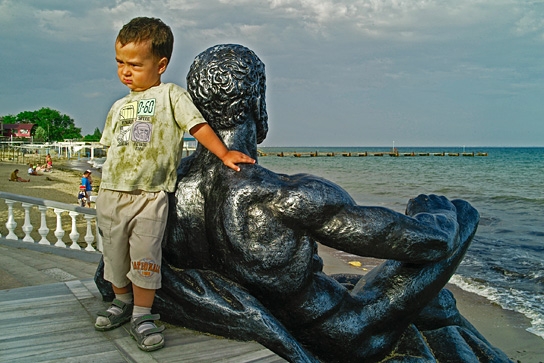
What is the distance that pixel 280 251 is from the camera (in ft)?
7.66

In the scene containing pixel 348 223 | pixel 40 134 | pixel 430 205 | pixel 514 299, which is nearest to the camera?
pixel 348 223

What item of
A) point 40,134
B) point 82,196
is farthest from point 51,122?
point 82,196

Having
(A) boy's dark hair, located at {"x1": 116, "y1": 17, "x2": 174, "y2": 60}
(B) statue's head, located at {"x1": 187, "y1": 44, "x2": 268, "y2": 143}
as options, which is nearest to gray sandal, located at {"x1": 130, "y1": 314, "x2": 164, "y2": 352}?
(B) statue's head, located at {"x1": 187, "y1": 44, "x2": 268, "y2": 143}

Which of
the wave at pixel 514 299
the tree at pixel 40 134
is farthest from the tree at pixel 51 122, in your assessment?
the wave at pixel 514 299

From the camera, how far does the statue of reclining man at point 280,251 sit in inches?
92.3

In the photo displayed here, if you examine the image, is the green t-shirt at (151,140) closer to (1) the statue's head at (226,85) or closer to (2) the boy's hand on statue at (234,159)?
(1) the statue's head at (226,85)

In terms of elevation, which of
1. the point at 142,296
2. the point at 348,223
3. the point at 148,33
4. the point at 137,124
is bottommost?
the point at 142,296

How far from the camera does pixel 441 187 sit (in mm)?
29750

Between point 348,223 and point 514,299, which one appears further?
point 514,299

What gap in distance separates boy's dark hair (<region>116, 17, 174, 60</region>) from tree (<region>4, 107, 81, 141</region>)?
103 metres

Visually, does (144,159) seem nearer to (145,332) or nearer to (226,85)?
(226,85)

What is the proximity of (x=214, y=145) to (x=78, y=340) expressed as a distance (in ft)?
3.97

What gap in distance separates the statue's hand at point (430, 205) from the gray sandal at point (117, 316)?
5.62 feet

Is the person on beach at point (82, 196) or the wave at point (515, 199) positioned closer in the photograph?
the person on beach at point (82, 196)
